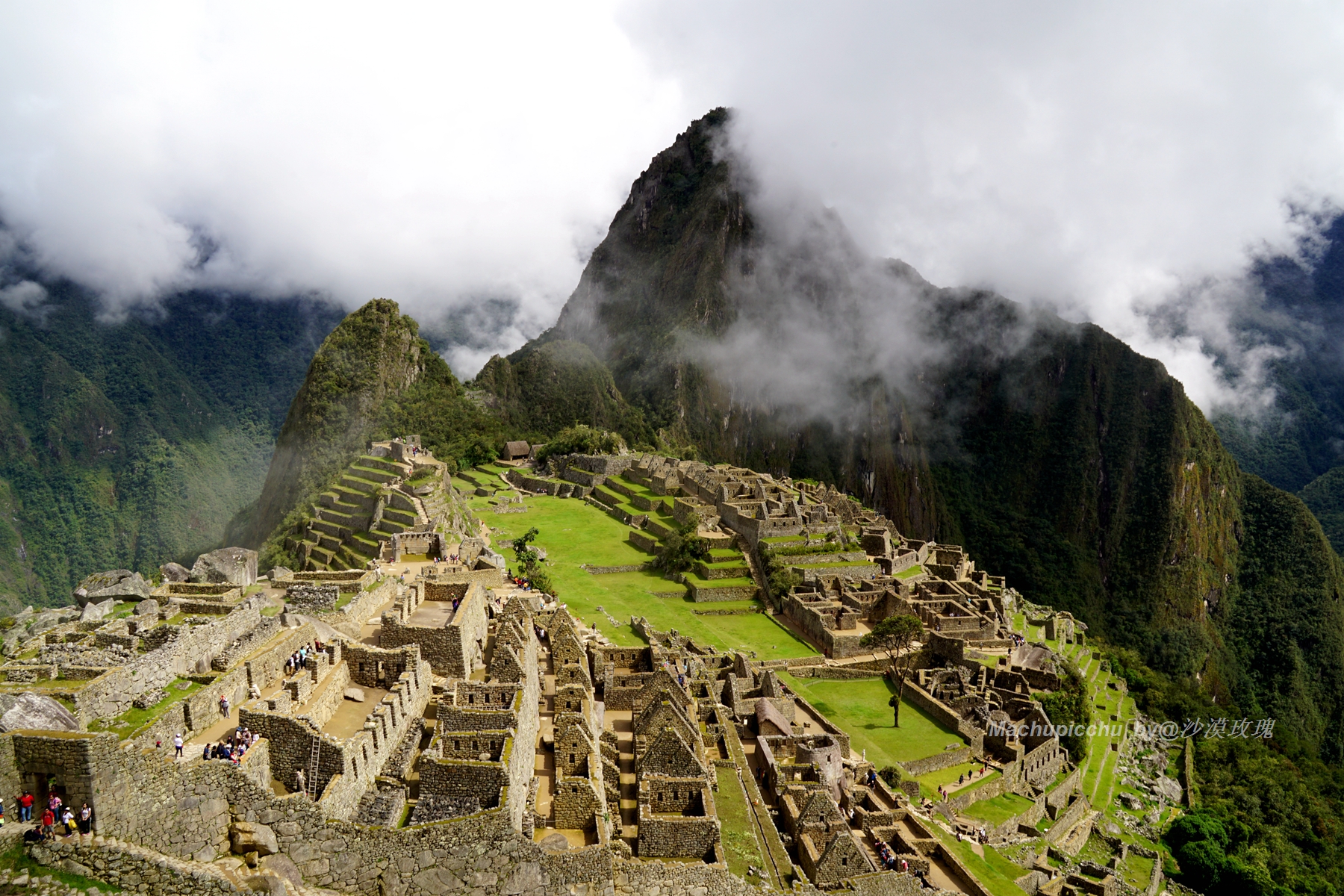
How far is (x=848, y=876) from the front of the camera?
753 inches

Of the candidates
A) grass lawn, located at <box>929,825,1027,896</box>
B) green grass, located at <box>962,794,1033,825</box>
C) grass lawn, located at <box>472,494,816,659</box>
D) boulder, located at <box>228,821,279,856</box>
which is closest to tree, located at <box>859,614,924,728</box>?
grass lawn, located at <box>472,494,816,659</box>

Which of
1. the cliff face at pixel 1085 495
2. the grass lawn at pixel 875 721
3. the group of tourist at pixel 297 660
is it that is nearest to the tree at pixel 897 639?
the grass lawn at pixel 875 721

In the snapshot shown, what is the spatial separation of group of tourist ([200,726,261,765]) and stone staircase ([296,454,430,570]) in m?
27.3

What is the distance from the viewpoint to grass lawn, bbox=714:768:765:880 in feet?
55.0

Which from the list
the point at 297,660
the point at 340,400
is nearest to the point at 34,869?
the point at 297,660

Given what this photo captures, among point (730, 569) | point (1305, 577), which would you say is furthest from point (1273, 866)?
point (1305, 577)

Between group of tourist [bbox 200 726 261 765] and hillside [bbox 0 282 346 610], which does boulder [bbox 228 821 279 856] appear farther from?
hillside [bbox 0 282 346 610]

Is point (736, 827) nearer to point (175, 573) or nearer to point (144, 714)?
point (144, 714)

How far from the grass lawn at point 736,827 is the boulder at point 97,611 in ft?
45.0

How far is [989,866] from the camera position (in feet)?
81.0

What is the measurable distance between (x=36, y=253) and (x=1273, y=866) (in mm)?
137275

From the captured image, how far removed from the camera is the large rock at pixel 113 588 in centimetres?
2022

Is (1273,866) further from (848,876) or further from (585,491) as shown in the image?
(585,491)

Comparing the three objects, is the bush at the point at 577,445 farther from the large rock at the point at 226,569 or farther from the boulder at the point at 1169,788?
the boulder at the point at 1169,788
